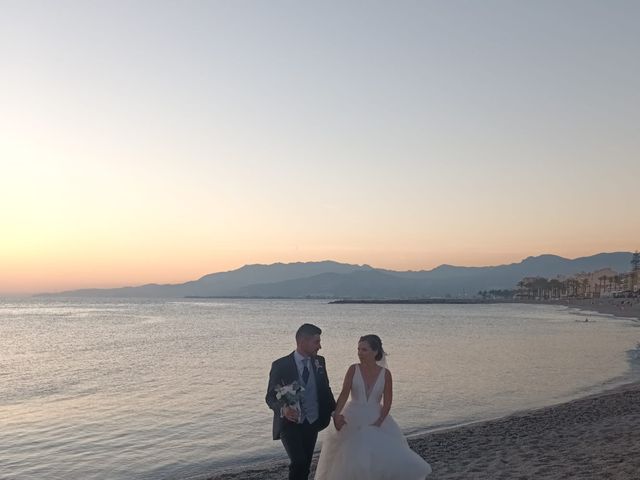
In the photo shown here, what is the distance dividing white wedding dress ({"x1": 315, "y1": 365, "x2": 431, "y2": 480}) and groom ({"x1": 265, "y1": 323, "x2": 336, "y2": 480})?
31cm

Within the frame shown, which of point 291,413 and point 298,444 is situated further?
point 298,444

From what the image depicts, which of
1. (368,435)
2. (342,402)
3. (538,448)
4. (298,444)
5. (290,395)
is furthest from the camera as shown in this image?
(538,448)

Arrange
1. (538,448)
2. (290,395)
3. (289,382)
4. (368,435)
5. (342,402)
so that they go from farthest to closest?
(538,448)
(342,402)
(368,435)
(289,382)
(290,395)

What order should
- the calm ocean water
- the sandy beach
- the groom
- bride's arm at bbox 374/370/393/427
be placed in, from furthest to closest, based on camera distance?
the calm ocean water
the sandy beach
bride's arm at bbox 374/370/393/427
the groom

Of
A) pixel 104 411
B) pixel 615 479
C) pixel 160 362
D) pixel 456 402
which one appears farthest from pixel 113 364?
pixel 615 479

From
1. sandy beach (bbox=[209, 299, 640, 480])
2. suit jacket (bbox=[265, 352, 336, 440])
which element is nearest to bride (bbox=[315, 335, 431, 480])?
suit jacket (bbox=[265, 352, 336, 440])

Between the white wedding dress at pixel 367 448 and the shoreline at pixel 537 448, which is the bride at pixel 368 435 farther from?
the shoreline at pixel 537 448

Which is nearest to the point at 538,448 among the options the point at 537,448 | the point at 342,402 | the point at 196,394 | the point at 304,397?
the point at 537,448

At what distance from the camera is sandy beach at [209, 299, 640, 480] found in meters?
9.73

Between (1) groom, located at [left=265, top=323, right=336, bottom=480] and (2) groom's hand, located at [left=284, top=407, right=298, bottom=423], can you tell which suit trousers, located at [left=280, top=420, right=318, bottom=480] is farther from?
(2) groom's hand, located at [left=284, top=407, right=298, bottom=423]

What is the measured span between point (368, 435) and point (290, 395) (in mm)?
1005

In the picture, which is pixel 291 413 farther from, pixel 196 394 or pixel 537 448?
pixel 196 394

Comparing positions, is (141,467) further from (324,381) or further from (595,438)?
(595,438)

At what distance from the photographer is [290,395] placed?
19.5ft
